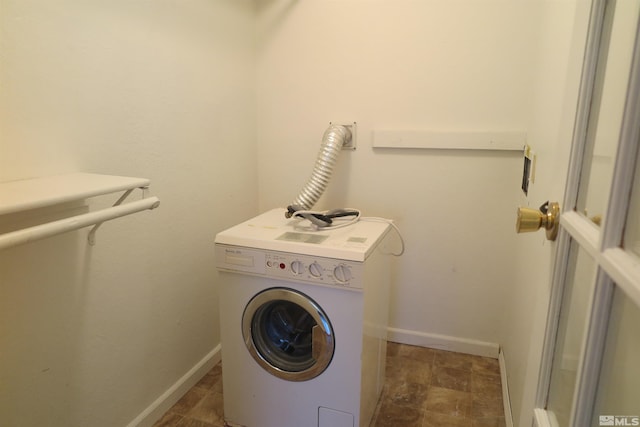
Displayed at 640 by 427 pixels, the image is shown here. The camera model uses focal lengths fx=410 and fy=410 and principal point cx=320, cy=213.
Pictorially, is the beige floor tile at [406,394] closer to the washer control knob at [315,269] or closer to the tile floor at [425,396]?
the tile floor at [425,396]

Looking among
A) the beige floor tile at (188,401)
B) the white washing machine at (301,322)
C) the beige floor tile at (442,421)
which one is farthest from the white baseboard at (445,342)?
the beige floor tile at (188,401)

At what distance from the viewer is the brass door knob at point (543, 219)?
72cm

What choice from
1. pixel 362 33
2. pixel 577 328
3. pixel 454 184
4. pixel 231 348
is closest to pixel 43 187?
pixel 231 348

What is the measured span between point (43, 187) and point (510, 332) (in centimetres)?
190

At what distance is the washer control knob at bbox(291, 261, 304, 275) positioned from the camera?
58.6 inches

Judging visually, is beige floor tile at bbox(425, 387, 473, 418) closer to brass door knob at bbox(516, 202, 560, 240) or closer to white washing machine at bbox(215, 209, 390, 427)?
white washing machine at bbox(215, 209, 390, 427)

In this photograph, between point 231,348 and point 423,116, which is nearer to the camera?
point 231,348

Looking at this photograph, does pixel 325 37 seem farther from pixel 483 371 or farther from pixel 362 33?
pixel 483 371

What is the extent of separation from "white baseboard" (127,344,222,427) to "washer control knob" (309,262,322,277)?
3.10 ft

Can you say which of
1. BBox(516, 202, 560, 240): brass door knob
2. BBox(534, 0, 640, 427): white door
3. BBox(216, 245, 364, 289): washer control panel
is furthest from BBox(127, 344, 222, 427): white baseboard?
BBox(516, 202, 560, 240): brass door knob

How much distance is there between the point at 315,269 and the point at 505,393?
1.13 meters

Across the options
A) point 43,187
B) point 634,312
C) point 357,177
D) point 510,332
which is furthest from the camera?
point 357,177

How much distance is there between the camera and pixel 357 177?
7.51 ft

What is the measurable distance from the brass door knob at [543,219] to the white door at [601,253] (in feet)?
0.09
